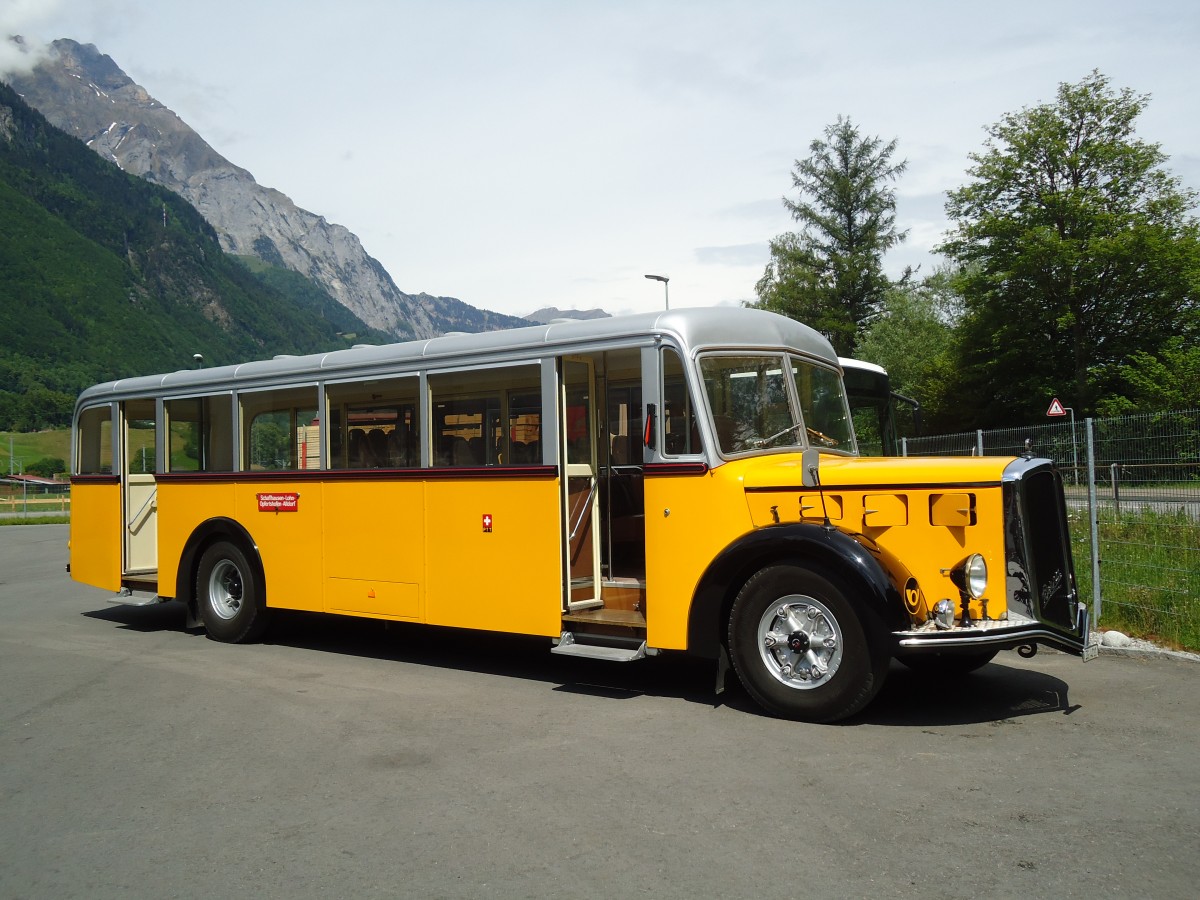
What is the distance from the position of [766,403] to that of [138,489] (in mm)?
7748

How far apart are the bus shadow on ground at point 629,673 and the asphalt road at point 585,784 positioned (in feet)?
0.15

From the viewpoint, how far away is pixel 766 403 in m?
7.78

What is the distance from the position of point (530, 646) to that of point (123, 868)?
589cm

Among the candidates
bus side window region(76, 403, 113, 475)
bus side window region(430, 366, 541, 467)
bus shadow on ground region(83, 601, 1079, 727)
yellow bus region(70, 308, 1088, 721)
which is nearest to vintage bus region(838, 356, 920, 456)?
yellow bus region(70, 308, 1088, 721)

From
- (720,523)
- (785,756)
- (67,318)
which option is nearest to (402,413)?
(720,523)

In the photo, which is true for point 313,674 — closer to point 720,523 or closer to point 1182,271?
point 720,523

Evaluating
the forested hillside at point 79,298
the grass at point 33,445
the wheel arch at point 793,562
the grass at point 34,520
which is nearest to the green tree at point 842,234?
the grass at point 34,520

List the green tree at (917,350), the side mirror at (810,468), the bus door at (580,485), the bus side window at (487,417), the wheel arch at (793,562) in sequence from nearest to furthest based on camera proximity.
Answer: the wheel arch at (793,562) → the side mirror at (810,468) → the bus door at (580,485) → the bus side window at (487,417) → the green tree at (917,350)

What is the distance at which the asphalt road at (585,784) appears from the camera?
4285 millimetres

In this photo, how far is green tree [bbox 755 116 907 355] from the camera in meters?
53.5

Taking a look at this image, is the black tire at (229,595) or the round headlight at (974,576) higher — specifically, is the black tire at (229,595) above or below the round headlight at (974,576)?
below

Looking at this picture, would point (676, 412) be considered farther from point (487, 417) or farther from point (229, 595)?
point (229, 595)

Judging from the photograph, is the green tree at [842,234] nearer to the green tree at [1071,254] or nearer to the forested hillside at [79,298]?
the green tree at [1071,254]

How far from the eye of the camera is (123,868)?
4.47 meters
